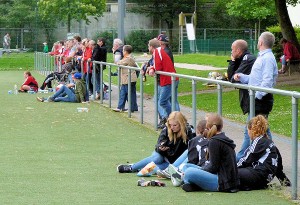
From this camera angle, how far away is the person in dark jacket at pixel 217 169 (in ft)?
34.3

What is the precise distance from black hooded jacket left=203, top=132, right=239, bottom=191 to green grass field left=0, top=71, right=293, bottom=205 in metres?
0.15

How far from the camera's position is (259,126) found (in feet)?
35.4

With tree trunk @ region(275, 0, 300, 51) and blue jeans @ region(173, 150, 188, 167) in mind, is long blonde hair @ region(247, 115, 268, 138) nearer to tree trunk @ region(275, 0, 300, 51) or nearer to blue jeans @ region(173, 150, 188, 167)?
blue jeans @ region(173, 150, 188, 167)

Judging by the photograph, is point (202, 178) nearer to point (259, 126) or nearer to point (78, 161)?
point (259, 126)

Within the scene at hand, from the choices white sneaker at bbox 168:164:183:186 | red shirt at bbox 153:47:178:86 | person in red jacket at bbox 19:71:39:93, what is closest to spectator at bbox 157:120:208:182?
white sneaker at bbox 168:164:183:186

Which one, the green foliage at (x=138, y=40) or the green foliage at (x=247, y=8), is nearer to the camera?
the green foliage at (x=247, y=8)

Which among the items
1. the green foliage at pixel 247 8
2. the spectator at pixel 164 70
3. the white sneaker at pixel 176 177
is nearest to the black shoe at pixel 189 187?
the white sneaker at pixel 176 177

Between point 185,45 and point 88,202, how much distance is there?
68.8 meters

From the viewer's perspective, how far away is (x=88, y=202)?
32.3ft

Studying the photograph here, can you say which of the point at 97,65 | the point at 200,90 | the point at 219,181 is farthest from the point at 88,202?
the point at 97,65

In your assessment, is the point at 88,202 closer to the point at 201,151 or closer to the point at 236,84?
the point at 201,151

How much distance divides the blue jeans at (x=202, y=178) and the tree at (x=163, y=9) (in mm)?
81261

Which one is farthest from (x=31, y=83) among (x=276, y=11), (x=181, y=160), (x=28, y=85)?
(x=181, y=160)

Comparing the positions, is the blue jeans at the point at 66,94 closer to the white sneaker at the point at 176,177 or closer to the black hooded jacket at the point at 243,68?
the black hooded jacket at the point at 243,68
